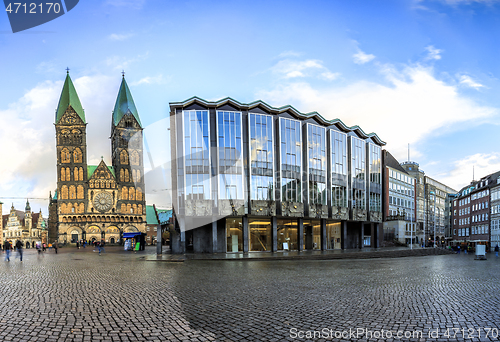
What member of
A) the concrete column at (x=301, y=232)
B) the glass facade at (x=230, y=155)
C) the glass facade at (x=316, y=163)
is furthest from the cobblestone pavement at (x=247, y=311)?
the glass facade at (x=316, y=163)

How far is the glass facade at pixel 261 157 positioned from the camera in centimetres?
4216

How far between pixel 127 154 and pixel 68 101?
22.4 m

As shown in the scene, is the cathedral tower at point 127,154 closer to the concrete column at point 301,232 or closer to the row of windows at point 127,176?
the row of windows at point 127,176

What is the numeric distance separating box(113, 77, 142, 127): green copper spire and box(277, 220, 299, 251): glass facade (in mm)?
90691

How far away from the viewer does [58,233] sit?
108312 mm

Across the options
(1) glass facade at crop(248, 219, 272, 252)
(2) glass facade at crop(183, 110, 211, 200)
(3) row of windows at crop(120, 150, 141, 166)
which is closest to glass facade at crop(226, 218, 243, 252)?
(1) glass facade at crop(248, 219, 272, 252)

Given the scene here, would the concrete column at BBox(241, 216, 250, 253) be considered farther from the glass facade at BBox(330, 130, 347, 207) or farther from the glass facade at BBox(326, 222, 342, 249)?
the glass facade at BBox(326, 222, 342, 249)

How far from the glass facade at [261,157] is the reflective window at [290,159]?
1.47 metres

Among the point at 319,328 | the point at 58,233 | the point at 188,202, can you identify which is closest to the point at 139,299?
the point at 319,328

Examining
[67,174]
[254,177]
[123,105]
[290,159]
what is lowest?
[254,177]

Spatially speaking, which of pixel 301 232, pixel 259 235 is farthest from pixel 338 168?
pixel 259 235

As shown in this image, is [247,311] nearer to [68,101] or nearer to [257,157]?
[257,157]

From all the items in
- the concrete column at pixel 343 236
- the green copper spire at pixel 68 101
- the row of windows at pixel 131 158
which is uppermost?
the green copper spire at pixel 68 101

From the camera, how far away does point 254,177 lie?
42.2 metres
